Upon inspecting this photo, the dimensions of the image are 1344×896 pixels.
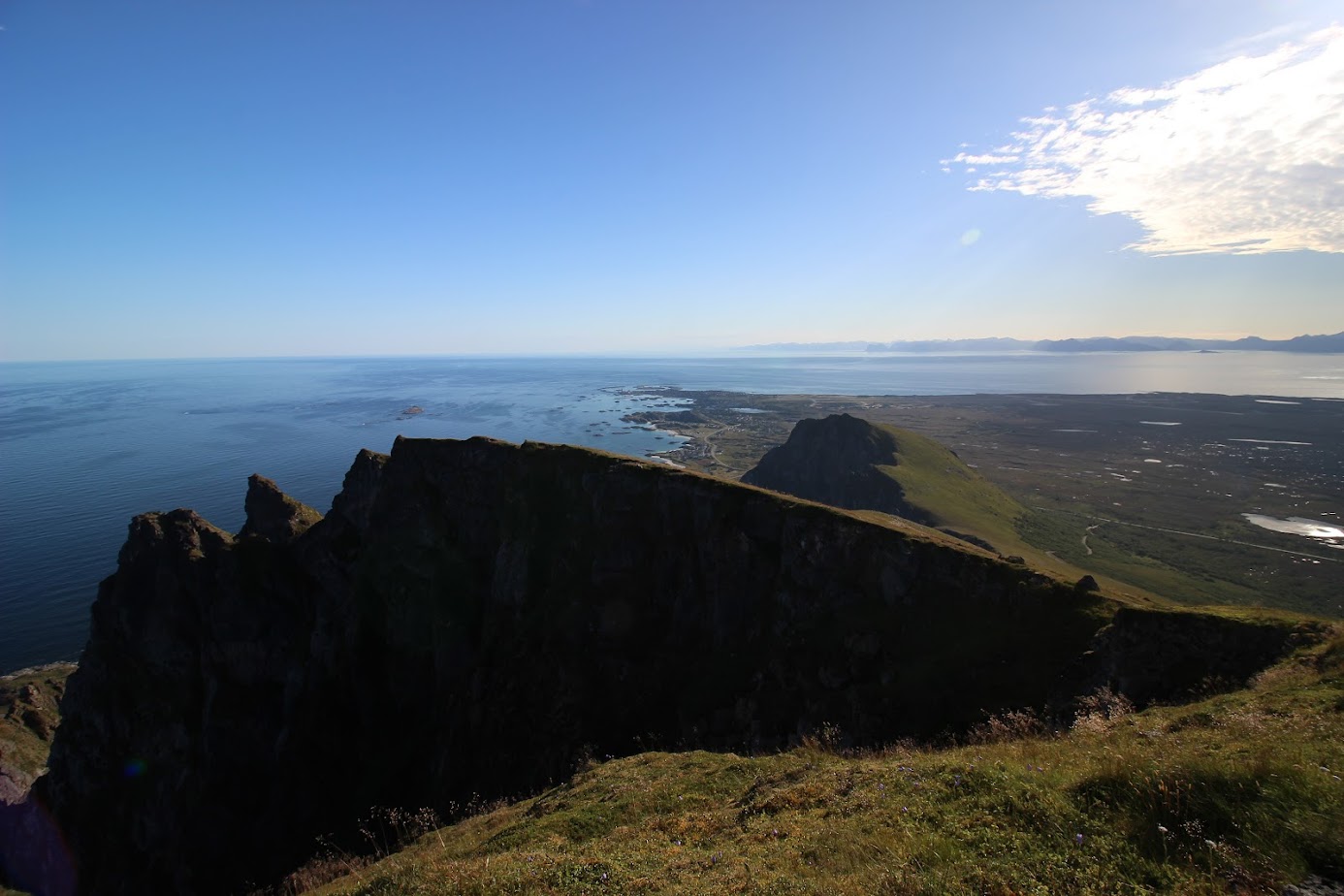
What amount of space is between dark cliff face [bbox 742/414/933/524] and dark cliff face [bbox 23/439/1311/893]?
7725cm

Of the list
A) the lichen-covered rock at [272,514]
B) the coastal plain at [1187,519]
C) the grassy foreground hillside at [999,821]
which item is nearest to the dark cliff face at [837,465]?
the coastal plain at [1187,519]

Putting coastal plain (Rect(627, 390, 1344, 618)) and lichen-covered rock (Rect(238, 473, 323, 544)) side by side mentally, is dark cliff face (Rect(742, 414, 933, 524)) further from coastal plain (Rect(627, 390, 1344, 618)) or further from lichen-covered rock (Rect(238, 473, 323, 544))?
lichen-covered rock (Rect(238, 473, 323, 544))

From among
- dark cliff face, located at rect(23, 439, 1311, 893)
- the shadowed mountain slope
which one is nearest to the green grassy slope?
the shadowed mountain slope

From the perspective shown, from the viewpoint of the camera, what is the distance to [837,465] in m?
134

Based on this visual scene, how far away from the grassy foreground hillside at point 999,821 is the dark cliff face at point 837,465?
330 ft

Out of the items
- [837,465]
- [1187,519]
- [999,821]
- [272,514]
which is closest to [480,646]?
[272,514]

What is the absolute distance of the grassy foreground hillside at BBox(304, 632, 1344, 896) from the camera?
27.3ft

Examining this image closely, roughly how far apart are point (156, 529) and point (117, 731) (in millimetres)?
19087

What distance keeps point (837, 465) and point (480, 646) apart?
3978 inches

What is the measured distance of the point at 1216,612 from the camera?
85.6 feet

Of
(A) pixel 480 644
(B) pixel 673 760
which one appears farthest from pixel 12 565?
(B) pixel 673 760

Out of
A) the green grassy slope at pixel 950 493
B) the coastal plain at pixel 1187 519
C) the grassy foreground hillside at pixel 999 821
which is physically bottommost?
the coastal plain at pixel 1187 519

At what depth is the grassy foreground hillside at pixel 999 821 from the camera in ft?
27.3

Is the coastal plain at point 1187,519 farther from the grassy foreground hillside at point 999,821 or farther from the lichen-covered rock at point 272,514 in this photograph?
the lichen-covered rock at point 272,514
